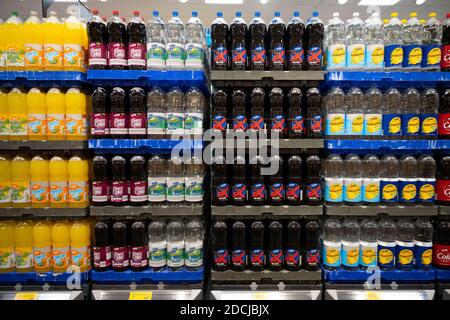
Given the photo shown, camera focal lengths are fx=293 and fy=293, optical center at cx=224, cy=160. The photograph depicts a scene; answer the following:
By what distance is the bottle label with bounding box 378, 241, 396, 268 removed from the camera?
2629mm

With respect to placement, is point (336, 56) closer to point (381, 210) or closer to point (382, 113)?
point (382, 113)

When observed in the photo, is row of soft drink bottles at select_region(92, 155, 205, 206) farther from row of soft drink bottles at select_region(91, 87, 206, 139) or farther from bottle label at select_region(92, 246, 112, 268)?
bottle label at select_region(92, 246, 112, 268)

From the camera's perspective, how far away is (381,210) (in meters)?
2.59

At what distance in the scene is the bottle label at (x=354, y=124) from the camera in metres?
2.57

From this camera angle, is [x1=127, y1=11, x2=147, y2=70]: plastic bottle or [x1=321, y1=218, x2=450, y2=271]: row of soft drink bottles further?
[x1=321, y1=218, x2=450, y2=271]: row of soft drink bottles

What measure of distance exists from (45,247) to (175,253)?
116cm

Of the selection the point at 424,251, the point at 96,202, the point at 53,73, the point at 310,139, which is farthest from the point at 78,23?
the point at 424,251

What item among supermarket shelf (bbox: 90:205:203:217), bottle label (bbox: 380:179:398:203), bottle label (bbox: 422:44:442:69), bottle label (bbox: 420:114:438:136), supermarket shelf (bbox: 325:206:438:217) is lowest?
supermarket shelf (bbox: 325:206:438:217)

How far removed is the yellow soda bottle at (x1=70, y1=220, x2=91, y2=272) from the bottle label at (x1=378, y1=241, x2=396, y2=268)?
2.64 m

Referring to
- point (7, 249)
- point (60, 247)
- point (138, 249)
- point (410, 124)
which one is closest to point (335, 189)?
point (410, 124)

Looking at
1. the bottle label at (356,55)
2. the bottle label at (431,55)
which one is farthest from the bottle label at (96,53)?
the bottle label at (431,55)

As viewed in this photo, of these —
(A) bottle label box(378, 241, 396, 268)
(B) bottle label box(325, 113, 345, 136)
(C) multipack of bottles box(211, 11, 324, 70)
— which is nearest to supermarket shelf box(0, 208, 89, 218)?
(C) multipack of bottles box(211, 11, 324, 70)

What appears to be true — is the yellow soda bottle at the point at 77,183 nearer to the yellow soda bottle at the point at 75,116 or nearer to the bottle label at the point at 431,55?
the yellow soda bottle at the point at 75,116
